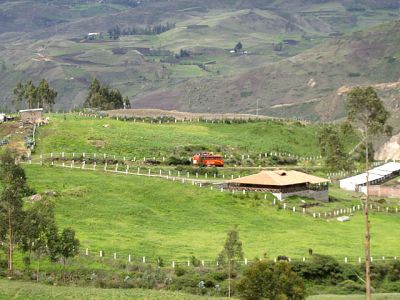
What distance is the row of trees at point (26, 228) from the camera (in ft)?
182

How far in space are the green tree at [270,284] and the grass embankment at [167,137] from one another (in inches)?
2310

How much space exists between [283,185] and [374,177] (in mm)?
24315

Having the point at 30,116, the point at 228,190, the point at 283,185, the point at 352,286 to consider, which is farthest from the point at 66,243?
the point at 30,116

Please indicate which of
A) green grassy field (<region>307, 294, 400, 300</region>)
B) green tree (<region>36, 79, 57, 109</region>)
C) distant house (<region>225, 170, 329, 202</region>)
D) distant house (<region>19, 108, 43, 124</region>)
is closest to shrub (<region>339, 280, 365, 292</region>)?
green grassy field (<region>307, 294, 400, 300</region>)

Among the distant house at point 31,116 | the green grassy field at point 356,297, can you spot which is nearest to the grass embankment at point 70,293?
the green grassy field at point 356,297

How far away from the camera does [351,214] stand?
3356 inches

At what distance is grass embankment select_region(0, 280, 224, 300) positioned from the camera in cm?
4819

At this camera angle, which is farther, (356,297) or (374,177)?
(374,177)

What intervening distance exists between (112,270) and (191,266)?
4.89 metres

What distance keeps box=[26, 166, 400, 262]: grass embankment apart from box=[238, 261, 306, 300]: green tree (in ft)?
64.3

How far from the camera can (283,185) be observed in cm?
8719

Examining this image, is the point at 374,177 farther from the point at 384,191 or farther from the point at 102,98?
the point at 102,98

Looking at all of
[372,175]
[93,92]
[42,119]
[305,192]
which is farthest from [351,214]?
[93,92]

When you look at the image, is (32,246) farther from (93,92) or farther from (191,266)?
(93,92)
